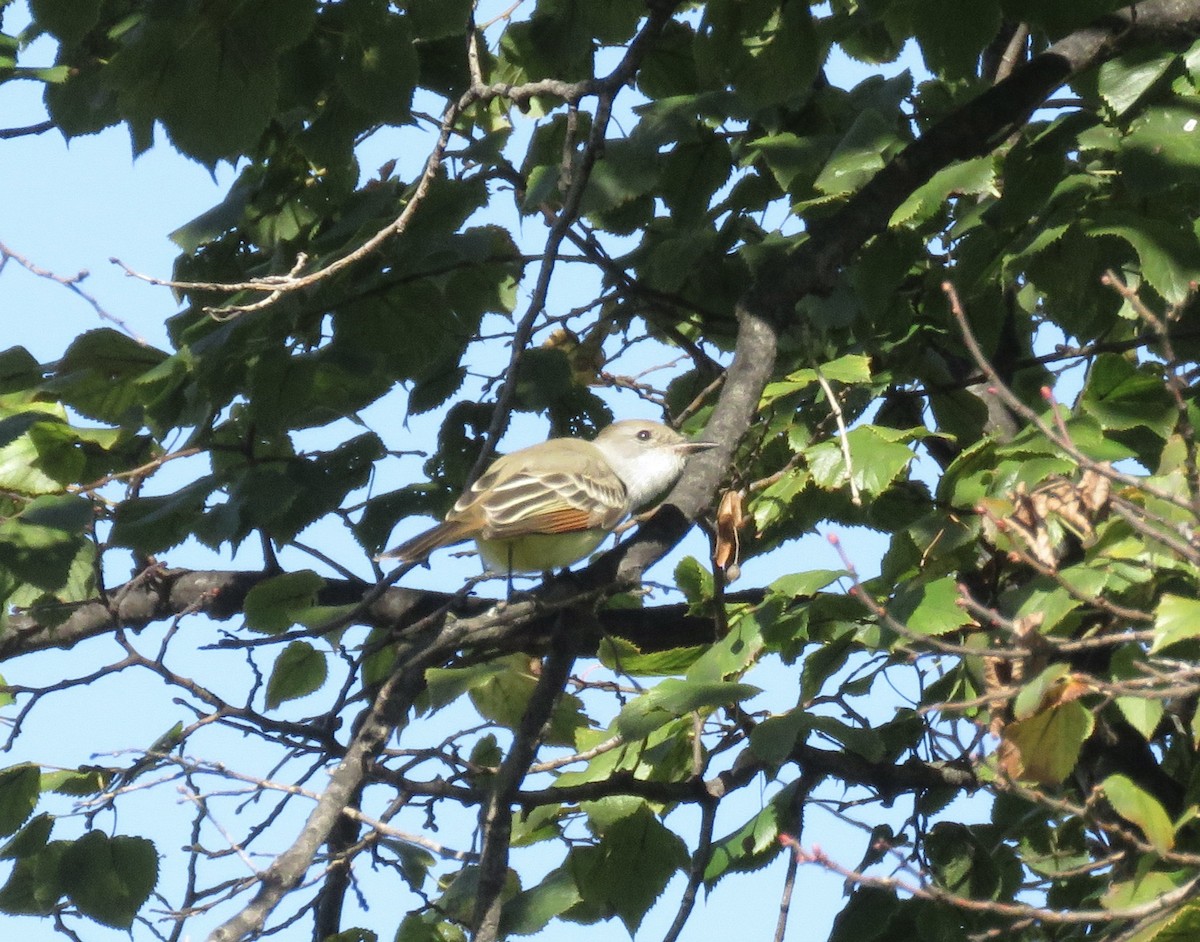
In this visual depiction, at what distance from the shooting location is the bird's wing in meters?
5.08

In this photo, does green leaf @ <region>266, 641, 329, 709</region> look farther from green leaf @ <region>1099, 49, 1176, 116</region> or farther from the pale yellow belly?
green leaf @ <region>1099, 49, 1176, 116</region>

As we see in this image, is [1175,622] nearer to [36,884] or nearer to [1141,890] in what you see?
[1141,890]

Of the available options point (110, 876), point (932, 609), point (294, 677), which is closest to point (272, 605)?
point (294, 677)

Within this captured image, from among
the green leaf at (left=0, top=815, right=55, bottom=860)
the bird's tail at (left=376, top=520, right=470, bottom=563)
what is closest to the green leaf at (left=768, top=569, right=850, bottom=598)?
the bird's tail at (left=376, top=520, right=470, bottom=563)

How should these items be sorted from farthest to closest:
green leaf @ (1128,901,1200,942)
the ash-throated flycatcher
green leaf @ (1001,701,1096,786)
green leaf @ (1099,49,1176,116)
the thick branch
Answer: the thick branch, the ash-throated flycatcher, green leaf @ (1099,49,1176,116), green leaf @ (1001,701,1096,786), green leaf @ (1128,901,1200,942)

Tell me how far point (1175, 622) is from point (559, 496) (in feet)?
9.85

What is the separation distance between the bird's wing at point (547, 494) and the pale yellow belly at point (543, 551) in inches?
3.5

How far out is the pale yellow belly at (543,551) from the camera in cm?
550

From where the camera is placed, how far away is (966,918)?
12.9 ft

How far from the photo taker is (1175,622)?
271 centimetres

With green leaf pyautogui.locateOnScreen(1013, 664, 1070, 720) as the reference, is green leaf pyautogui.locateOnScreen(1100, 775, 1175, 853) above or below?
below

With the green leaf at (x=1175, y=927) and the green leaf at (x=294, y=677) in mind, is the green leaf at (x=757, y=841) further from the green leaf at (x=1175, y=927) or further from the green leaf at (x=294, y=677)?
the green leaf at (x=294, y=677)

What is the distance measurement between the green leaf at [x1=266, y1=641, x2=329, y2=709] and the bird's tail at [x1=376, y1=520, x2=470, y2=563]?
16.5 inches

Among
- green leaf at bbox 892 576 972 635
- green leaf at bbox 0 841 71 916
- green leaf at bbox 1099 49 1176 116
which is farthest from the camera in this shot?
green leaf at bbox 0 841 71 916
